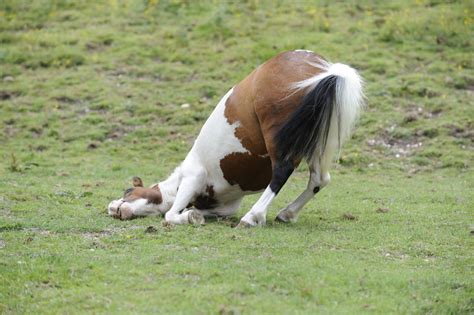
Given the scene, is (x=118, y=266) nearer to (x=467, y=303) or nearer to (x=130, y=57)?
(x=467, y=303)

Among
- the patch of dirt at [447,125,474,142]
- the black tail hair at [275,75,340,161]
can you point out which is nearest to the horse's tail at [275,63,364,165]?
the black tail hair at [275,75,340,161]

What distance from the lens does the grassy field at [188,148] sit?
6.52m

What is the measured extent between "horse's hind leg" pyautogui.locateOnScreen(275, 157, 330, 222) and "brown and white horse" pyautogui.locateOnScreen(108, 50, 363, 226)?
0.5 inches

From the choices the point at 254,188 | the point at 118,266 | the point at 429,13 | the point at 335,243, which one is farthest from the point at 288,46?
the point at 118,266

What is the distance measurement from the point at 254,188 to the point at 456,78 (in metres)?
9.34

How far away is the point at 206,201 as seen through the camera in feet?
32.5

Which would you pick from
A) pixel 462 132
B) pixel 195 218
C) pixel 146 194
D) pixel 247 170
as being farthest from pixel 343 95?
pixel 462 132

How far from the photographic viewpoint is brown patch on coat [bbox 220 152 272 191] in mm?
9305

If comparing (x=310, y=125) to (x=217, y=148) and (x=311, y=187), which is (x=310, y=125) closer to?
(x=311, y=187)

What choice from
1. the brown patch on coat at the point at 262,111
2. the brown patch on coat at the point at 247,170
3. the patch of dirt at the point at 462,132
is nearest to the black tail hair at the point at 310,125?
the brown patch on coat at the point at 262,111

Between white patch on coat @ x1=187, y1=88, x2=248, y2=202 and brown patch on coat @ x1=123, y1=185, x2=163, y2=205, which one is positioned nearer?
white patch on coat @ x1=187, y1=88, x2=248, y2=202

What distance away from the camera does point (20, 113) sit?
17203 mm

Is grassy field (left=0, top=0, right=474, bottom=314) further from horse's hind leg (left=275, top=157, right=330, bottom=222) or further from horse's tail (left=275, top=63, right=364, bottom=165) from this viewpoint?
horse's tail (left=275, top=63, right=364, bottom=165)

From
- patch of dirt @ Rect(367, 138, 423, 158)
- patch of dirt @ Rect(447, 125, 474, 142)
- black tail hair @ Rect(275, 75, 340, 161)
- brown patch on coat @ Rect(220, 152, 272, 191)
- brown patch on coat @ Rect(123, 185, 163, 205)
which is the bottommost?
patch of dirt @ Rect(367, 138, 423, 158)
